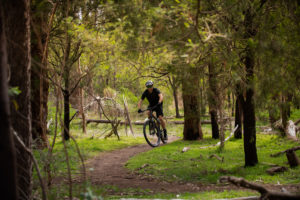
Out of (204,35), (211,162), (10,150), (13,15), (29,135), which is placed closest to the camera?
(10,150)

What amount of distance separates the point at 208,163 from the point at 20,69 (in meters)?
6.63

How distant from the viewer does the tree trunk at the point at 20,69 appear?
13.4 ft

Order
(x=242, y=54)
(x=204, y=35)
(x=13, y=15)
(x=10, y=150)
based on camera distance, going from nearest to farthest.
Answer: (x=10, y=150) → (x=13, y=15) → (x=204, y=35) → (x=242, y=54)

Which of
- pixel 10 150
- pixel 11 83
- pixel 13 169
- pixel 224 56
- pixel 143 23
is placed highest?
pixel 143 23

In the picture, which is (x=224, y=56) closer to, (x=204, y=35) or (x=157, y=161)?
(x=204, y=35)

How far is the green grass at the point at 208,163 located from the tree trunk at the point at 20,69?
4461mm

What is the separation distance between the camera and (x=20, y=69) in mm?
4230

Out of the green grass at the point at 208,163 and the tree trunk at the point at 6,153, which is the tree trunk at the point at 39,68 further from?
the green grass at the point at 208,163

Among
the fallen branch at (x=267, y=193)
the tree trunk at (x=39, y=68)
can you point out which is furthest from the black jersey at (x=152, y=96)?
the fallen branch at (x=267, y=193)

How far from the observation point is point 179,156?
35.1ft

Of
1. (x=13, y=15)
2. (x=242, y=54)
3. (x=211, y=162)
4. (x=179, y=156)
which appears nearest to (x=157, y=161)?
(x=179, y=156)

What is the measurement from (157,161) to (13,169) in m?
7.44

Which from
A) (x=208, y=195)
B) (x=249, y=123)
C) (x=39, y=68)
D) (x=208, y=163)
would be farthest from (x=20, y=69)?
(x=208, y=163)

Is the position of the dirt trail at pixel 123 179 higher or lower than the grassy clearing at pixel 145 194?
lower
